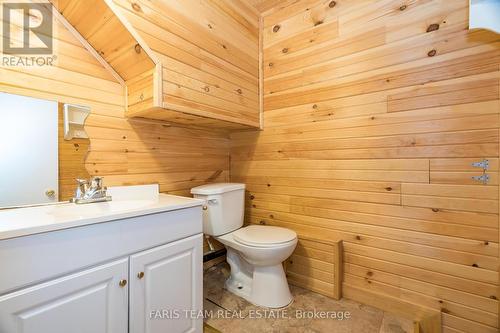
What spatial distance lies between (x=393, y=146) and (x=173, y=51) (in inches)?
56.9

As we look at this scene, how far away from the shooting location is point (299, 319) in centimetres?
146

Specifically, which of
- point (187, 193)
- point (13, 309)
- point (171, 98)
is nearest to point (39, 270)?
point (13, 309)

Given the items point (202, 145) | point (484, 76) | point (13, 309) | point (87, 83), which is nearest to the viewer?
point (13, 309)

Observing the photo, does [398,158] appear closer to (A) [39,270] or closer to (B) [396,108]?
(B) [396,108]

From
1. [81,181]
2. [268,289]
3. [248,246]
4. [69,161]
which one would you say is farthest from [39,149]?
[268,289]

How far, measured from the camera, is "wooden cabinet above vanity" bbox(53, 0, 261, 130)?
122cm

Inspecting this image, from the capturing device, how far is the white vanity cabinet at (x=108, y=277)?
75cm

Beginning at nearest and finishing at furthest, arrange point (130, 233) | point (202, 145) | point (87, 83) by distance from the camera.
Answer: point (130, 233), point (87, 83), point (202, 145)

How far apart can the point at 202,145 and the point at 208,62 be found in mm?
691

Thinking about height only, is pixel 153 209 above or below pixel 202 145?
below

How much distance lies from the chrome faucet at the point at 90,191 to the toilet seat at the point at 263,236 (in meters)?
0.87

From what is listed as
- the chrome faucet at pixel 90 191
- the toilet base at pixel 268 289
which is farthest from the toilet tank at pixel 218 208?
the chrome faucet at pixel 90 191

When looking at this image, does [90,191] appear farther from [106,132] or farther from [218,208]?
[218,208]

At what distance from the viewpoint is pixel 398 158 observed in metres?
1.47
